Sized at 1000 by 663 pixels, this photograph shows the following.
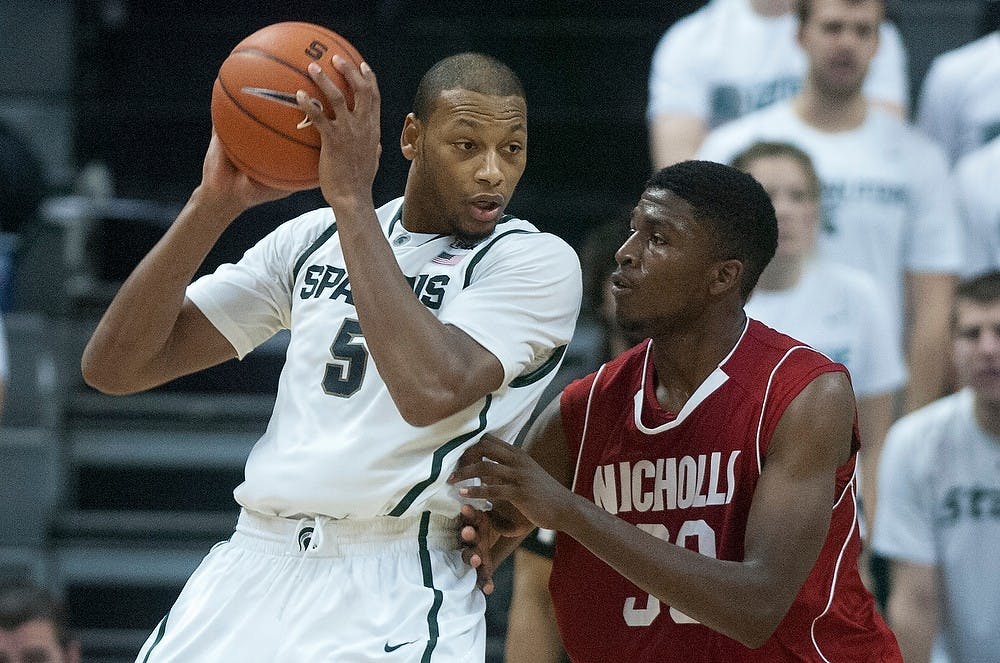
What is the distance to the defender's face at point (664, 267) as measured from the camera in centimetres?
319

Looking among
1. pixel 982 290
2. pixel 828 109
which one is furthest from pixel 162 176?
pixel 982 290

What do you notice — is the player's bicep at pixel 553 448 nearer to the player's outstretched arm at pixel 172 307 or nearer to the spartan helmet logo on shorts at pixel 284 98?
the player's outstretched arm at pixel 172 307

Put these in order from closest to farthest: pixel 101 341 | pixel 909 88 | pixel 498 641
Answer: pixel 101 341
pixel 498 641
pixel 909 88

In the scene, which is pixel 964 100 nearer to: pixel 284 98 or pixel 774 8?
pixel 774 8

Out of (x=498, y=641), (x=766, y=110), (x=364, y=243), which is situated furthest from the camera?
(x=498, y=641)

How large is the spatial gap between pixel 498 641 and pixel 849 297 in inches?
79.2

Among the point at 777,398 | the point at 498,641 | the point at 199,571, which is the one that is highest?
the point at 777,398

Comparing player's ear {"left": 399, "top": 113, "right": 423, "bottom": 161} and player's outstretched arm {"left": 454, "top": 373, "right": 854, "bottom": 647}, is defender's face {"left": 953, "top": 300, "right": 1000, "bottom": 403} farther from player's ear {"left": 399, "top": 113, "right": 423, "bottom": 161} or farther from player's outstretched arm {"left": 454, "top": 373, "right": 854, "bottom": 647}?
player's ear {"left": 399, "top": 113, "right": 423, "bottom": 161}

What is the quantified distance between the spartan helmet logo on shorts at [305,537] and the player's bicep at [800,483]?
868 mm

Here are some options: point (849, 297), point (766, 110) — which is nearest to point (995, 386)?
point (849, 297)

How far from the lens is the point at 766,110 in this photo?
18.9 feet

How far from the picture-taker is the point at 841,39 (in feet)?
18.0

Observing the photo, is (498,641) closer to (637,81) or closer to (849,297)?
(849,297)

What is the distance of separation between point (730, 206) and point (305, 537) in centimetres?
111
